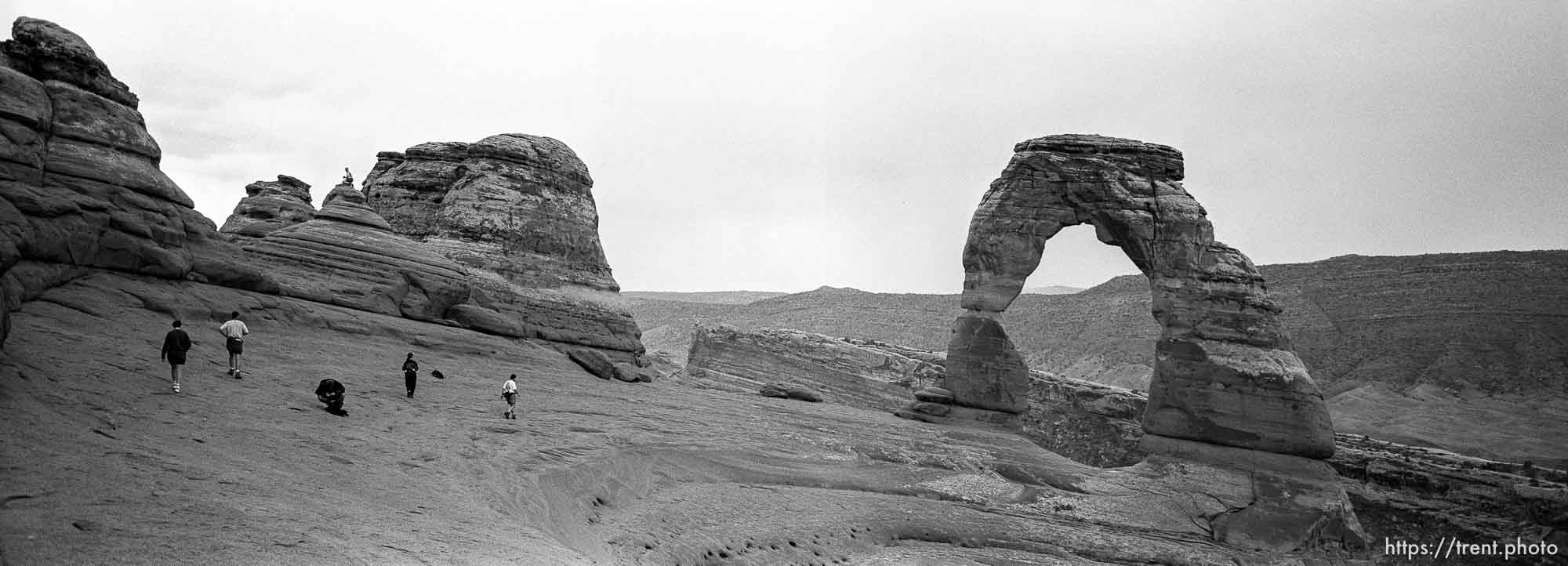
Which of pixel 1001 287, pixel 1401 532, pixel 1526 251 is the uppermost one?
pixel 1526 251

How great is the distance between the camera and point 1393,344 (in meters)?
44.7

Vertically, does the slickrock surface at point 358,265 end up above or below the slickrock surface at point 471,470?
above

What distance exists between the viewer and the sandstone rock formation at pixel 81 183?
16047 millimetres

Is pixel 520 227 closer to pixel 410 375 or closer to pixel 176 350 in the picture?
pixel 410 375

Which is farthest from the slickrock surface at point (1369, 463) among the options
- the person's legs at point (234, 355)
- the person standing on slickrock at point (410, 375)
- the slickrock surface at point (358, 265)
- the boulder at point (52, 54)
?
the boulder at point (52, 54)

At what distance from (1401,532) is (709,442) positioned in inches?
758

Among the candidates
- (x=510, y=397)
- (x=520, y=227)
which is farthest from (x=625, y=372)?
(x=510, y=397)

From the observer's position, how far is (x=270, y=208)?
107 feet

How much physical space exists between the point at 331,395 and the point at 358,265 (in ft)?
34.9

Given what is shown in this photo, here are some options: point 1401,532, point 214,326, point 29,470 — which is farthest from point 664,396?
point 1401,532

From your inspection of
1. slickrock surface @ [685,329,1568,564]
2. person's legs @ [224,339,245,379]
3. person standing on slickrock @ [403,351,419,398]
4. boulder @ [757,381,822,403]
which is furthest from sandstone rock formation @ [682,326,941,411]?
person's legs @ [224,339,245,379]

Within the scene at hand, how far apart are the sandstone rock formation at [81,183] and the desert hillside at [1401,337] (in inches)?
1191

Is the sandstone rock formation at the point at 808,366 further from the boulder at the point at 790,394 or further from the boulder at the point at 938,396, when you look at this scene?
the boulder at the point at 938,396

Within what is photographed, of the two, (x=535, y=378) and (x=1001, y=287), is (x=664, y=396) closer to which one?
(x=535, y=378)
